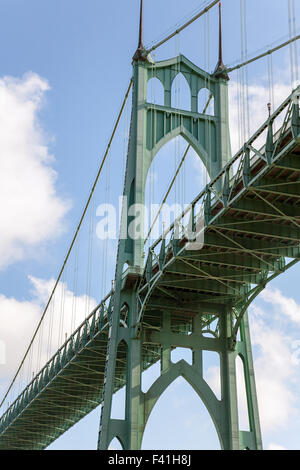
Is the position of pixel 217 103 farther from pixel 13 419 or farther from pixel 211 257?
pixel 13 419

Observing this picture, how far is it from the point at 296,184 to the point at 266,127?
9.66 feet

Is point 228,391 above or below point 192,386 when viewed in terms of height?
below

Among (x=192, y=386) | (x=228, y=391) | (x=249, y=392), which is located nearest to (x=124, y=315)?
(x=192, y=386)

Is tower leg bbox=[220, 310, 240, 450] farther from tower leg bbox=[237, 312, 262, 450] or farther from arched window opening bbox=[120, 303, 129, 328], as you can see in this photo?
arched window opening bbox=[120, 303, 129, 328]

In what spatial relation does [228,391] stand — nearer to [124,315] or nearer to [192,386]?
[192,386]

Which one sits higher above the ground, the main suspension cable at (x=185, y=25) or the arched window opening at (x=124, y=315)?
the main suspension cable at (x=185, y=25)

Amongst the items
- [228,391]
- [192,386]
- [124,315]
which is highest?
[124,315]

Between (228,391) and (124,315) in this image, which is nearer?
(228,391)

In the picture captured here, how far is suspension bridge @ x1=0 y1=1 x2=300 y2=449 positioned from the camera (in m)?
31.9

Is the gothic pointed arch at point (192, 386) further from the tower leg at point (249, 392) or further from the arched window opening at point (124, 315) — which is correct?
the arched window opening at point (124, 315)

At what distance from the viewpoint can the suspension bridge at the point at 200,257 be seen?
105ft

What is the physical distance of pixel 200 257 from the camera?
3597 cm

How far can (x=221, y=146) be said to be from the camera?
139ft
